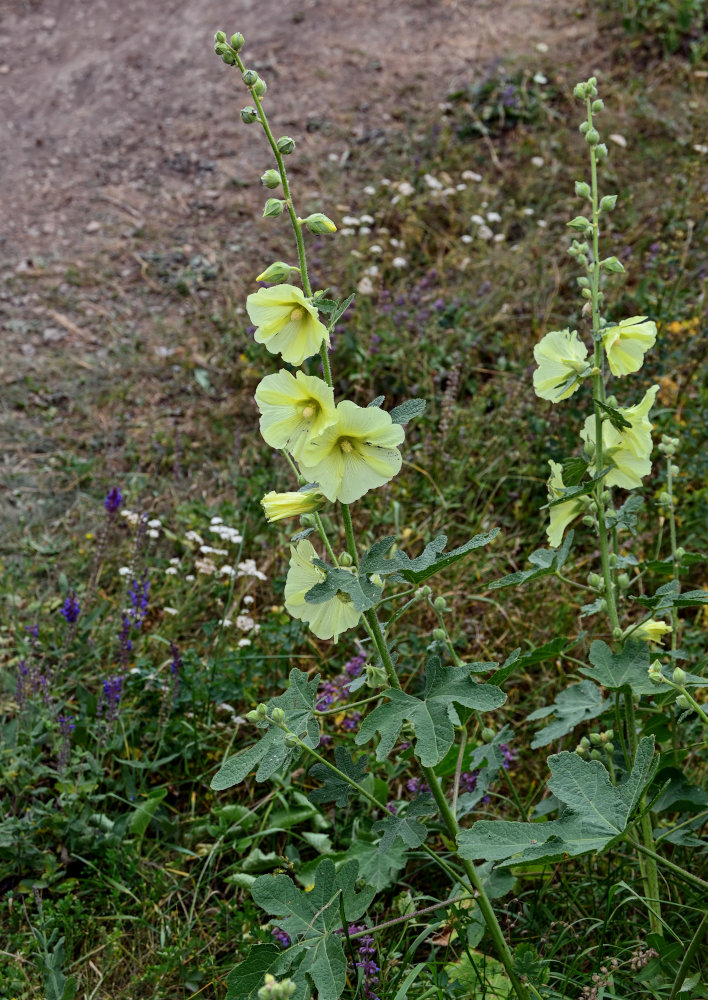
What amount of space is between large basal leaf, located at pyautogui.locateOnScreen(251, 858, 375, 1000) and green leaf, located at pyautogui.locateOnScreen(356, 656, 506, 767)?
10.1 inches

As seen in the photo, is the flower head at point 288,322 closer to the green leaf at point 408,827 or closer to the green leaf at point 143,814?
the green leaf at point 408,827

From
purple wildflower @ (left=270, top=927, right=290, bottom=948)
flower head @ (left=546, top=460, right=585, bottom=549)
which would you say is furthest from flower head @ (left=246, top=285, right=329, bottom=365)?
purple wildflower @ (left=270, top=927, right=290, bottom=948)

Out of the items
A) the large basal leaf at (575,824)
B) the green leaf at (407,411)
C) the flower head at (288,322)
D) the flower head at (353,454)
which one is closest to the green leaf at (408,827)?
the large basal leaf at (575,824)

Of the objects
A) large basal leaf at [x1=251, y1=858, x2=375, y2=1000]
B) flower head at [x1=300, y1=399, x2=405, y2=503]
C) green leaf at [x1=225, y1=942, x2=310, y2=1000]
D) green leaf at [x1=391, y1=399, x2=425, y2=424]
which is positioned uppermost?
green leaf at [x1=391, y1=399, x2=425, y2=424]

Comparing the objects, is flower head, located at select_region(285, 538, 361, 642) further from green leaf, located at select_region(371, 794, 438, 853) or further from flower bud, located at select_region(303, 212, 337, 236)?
flower bud, located at select_region(303, 212, 337, 236)

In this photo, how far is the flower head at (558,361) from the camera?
5.72 feet

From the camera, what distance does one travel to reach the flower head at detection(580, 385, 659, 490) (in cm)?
172

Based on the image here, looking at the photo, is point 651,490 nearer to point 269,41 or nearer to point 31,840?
point 31,840

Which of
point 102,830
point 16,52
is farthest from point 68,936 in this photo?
point 16,52

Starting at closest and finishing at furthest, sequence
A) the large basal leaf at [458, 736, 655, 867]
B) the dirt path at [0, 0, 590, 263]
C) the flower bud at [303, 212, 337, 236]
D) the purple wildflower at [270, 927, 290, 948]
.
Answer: the large basal leaf at [458, 736, 655, 867], the flower bud at [303, 212, 337, 236], the purple wildflower at [270, 927, 290, 948], the dirt path at [0, 0, 590, 263]

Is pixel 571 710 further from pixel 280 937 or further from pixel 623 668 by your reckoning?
pixel 280 937

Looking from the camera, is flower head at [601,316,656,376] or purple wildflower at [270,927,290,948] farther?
purple wildflower at [270,927,290,948]

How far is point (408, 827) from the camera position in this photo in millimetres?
1476

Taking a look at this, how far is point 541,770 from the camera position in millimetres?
2383
